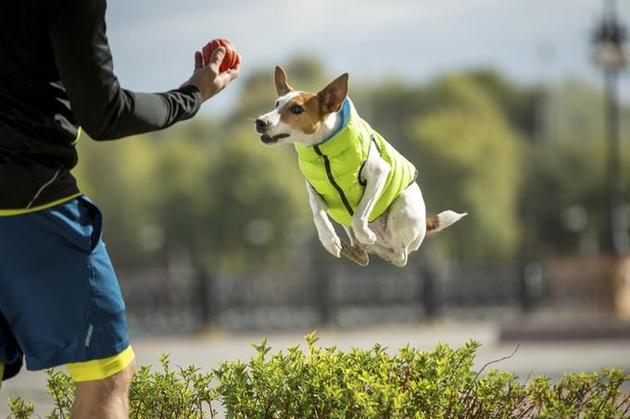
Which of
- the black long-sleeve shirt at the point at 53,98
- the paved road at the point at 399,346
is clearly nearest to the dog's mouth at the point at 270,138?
the black long-sleeve shirt at the point at 53,98

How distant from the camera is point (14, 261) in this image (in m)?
3.35

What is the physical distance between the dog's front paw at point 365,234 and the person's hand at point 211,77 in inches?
22.3

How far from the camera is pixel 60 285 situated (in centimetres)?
334

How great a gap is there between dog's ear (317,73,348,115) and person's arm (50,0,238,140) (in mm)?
406

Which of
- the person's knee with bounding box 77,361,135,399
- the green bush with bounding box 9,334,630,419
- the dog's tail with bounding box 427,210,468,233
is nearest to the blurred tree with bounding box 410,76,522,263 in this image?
the green bush with bounding box 9,334,630,419

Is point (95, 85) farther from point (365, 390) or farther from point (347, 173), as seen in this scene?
point (365, 390)

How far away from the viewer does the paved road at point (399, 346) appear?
15.6 m

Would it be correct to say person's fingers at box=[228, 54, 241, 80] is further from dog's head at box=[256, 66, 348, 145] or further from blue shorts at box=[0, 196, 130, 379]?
blue shorts at box=[0, 196, 130, 379]

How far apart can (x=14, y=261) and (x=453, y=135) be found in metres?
53.0

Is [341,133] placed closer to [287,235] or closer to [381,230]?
[381,230]

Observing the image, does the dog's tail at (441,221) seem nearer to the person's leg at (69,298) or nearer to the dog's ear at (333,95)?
the dog's ear at (333,95)

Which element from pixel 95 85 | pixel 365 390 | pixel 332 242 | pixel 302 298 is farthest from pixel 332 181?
pixel 302 298

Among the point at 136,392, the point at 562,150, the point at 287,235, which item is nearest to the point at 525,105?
the point at 562,150

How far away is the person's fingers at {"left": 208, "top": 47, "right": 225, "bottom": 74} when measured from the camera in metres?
3.60
